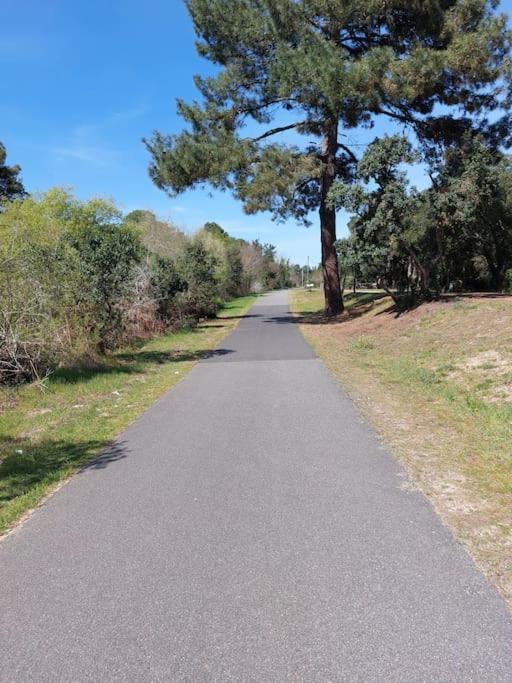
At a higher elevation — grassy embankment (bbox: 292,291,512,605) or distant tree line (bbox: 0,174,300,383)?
distant tree line (bbox: 0,174,300,383)

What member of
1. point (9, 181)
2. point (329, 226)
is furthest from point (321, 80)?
point (9, 181)

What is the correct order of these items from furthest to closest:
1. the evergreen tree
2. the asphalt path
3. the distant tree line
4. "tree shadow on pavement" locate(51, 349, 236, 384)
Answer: the evergreen tree
"tree shadow on pavement" locate(51, 349, 236, 384)
the distant tree line
the asphalt path

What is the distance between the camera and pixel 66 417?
774cm

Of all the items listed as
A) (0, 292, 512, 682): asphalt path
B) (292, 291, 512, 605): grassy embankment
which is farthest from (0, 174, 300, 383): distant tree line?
(292, 291, 512, 605): grassy embankment

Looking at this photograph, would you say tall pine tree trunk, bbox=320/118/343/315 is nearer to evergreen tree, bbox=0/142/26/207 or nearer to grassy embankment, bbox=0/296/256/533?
grassy embankment, bbox=0/296/256/533

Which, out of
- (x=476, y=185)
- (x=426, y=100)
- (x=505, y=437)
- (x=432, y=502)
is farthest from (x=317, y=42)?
(x=432, y=502)

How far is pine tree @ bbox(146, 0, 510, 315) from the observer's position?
17.2 metres

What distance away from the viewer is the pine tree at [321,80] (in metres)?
17.2

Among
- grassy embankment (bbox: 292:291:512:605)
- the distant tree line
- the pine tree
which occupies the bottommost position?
grassy embankment (bbox: 292:291:512:605)

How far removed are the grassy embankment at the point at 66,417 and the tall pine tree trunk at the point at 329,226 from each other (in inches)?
477

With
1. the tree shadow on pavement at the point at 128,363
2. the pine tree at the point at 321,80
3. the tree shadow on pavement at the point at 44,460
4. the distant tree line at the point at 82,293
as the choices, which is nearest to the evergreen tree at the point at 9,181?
the distant tree line at the point at 82,293

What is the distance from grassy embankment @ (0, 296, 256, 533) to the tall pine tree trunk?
12.1 m

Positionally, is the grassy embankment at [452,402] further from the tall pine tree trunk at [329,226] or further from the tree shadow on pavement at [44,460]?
the tall pine tree trunk at [329,226]

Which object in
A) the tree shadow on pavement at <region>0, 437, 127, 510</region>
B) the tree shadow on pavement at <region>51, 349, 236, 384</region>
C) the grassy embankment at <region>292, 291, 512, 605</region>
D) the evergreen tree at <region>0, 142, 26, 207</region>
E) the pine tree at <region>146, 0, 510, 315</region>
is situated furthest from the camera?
the evergreen tree at <region>0, 142, 26, 207</region>
